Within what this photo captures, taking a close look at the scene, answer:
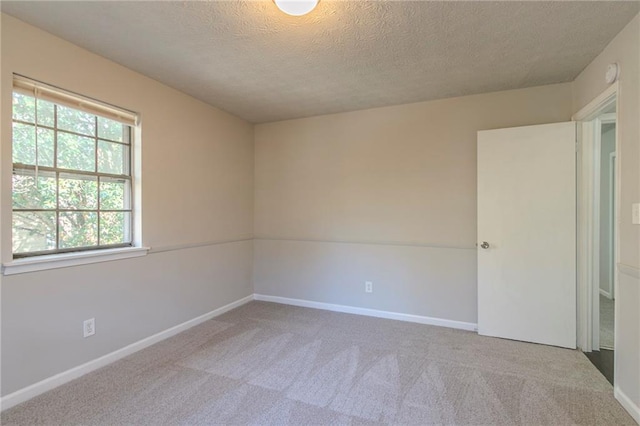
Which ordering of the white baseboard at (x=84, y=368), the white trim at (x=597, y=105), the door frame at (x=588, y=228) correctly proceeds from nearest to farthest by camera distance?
the white baseboard at (x=84, y=368), the white trim at (x=597, y=105), the door frame at (x=588, y=228)

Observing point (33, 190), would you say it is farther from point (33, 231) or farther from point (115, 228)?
point (115, 228)

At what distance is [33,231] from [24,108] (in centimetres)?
80

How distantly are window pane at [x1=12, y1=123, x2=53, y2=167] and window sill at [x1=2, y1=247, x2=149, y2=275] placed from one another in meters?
0.64

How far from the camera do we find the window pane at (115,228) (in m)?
2.55

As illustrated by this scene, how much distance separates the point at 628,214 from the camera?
197cm

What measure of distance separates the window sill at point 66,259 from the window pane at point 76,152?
2.11 ft

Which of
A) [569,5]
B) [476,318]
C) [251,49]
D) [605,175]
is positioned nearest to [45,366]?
[251,49]

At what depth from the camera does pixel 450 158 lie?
3.28 meters

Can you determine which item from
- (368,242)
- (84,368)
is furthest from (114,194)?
(368,242)

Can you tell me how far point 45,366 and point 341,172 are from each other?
10.1ft

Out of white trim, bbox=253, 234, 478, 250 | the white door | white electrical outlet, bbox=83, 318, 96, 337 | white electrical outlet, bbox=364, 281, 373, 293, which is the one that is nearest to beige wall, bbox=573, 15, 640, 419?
the white door

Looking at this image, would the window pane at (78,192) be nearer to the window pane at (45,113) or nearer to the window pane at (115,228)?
the window pane at (115,228)

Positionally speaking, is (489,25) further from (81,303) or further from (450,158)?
(81,303)

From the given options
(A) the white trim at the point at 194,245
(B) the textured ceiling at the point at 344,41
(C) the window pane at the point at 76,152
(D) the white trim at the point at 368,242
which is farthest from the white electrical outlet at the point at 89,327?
(D) the white trim at the point at 368,242
